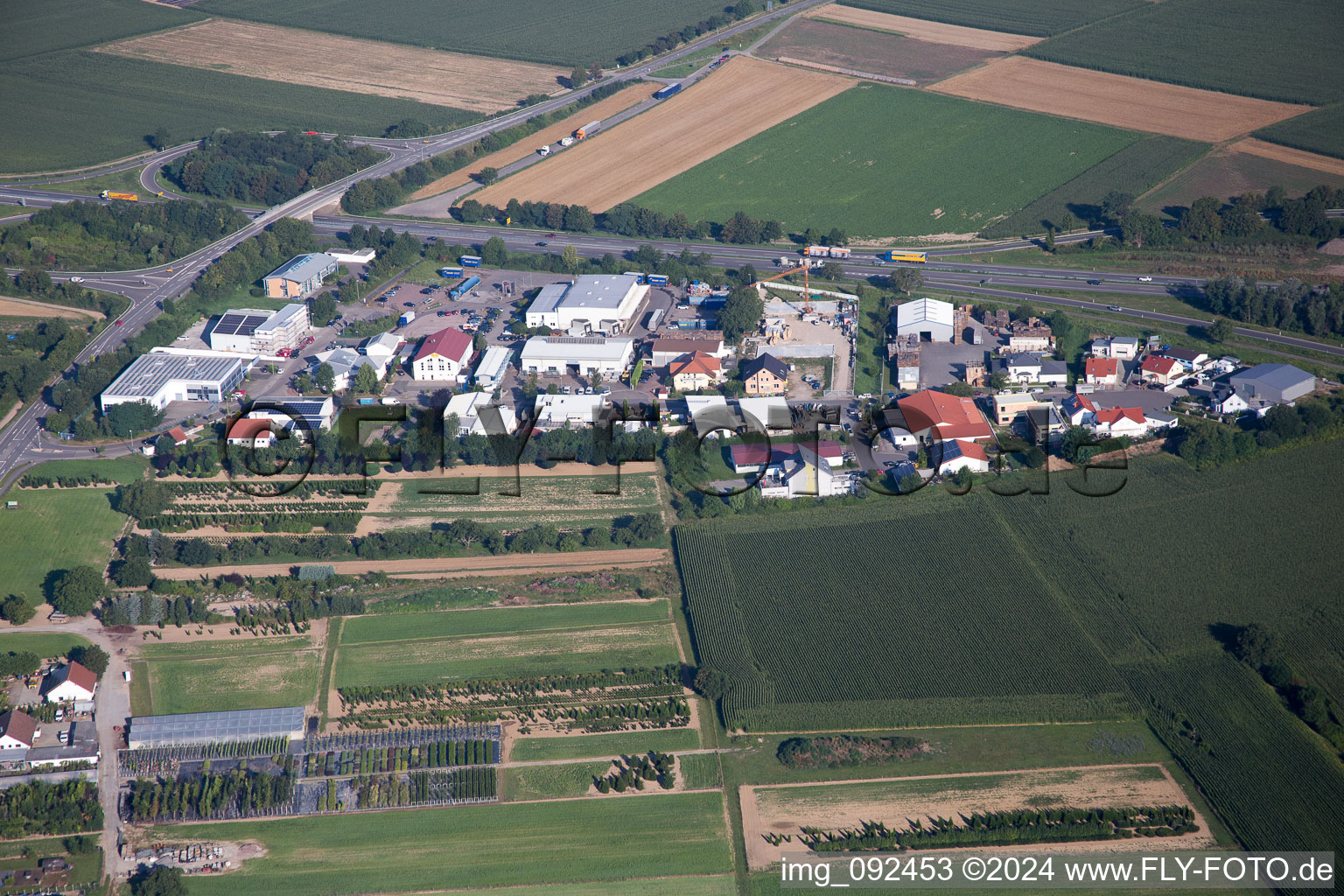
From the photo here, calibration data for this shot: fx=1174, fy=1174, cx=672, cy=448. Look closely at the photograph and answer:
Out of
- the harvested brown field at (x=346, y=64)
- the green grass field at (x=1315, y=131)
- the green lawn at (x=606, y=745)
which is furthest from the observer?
the harvested brown field at (x=346, y=64)

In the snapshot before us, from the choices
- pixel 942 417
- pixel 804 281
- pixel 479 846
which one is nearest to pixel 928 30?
pixel 804 281

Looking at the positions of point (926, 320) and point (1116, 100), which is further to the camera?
point (1116, 100)

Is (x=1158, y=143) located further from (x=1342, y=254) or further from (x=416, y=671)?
(x=416, y=671)

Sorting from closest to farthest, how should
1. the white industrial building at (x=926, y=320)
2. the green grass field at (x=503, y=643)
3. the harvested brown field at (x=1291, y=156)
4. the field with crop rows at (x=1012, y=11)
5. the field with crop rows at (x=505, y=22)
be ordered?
the green grass field at (x=503, y=643), the white industrial building at (x=926, y=320), the harvested brown field at (x=1291, y=156), the field with crop rows at (x=1012, y=11), the field with crop rows at (x=505, y=22)

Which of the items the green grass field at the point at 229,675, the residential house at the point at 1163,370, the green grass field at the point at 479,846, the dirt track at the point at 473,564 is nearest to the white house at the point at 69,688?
the green grass field at the point at 229,675

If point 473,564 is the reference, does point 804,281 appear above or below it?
above

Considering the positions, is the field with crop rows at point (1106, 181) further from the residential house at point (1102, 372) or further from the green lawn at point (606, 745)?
the green lawn at point (606, 745)

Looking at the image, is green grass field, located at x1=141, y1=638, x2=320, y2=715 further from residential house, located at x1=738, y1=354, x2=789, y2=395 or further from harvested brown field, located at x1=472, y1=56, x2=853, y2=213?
harvested brown field, located at x1=472, y1=56, x2=853, y2=213

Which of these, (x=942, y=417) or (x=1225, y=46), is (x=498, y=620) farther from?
(x=1225, y=46)
